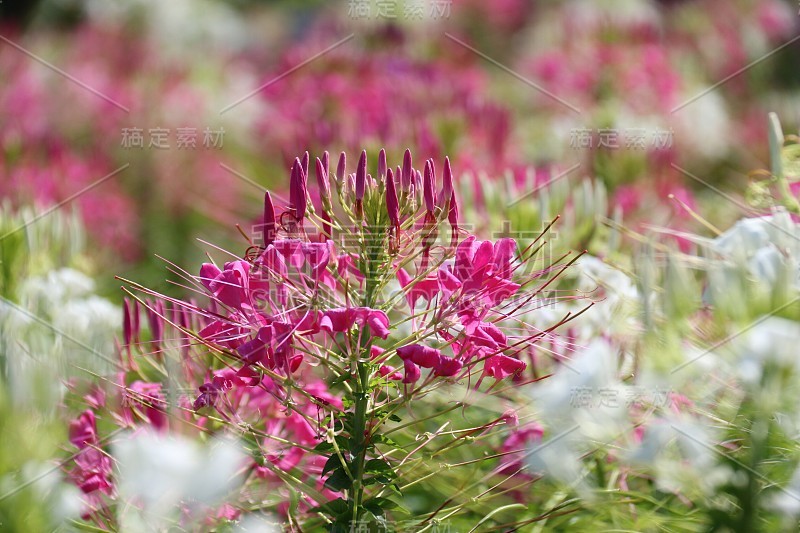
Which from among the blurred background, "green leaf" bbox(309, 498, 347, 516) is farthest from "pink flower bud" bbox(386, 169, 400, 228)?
the blurred background

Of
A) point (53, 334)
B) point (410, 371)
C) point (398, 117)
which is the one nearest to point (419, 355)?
point (410, 371)

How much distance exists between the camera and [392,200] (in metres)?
0.62

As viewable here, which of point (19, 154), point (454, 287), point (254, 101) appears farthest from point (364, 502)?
point (254, 101)

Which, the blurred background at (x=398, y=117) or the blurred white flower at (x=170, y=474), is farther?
the blurred background at (x=398, y=117)

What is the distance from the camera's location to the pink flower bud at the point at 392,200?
2.03ft

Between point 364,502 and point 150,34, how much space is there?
3269 mm

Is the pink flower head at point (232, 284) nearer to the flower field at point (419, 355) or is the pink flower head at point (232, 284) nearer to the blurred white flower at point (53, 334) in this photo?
the flower field at point (419, 355)

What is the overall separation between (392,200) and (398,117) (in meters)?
1.08

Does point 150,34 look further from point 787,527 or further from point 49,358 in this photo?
point 787,527

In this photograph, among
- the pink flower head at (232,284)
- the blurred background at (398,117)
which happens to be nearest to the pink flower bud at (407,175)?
the pink flower head at (232,284)

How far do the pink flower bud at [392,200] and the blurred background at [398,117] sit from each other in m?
0.53

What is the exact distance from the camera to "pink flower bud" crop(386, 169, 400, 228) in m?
0.62

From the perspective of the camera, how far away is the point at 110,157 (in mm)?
2211

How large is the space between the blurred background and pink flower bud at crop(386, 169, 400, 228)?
529mm
